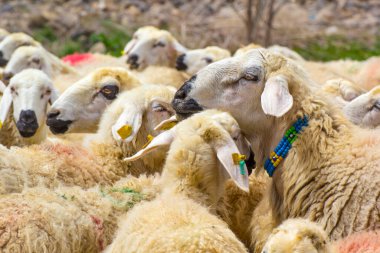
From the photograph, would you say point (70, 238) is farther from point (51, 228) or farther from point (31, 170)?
point (31, 170)

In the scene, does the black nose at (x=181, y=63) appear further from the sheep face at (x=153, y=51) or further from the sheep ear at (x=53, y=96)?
the sheep ear at (x=53, y=96)

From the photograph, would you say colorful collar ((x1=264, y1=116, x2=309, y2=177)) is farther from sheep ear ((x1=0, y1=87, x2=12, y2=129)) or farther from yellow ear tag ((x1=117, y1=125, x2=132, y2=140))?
sheep ear ((x1=0, y1=87, x2=12, y2=129))

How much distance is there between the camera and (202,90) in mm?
5074

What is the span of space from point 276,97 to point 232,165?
51cm

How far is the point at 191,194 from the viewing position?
4.64 m

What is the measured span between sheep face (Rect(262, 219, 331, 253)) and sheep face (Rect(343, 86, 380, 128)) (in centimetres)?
295

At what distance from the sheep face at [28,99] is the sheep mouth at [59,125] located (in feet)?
0.99

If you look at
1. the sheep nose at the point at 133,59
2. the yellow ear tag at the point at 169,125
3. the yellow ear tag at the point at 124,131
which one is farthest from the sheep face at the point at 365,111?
the sheep nose at the point at 133,59

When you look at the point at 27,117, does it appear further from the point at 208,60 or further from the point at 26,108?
the point at 208,60

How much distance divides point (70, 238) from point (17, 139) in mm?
2852

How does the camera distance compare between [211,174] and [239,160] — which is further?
[211,174]

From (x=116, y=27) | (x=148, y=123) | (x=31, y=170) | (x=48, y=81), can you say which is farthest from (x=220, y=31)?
(x=31, y=170)

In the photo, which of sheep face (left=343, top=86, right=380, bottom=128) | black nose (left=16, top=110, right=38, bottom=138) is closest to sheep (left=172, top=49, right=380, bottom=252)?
sheep face (left=343, top=86, right=380, bottom=128)

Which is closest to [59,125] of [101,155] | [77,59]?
[101,155]
